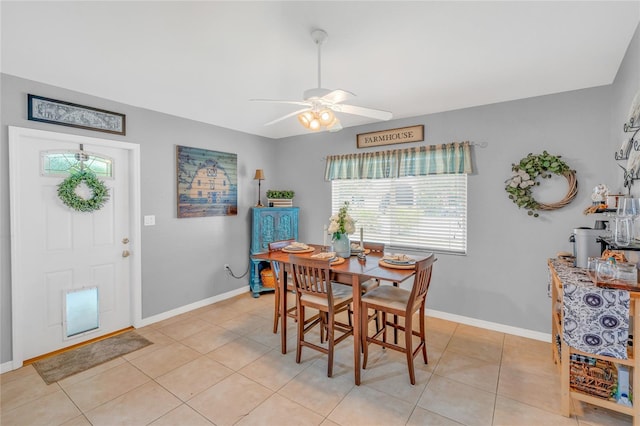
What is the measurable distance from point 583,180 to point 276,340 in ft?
11.3

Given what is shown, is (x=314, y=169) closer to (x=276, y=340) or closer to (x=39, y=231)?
(x=276, y=340)

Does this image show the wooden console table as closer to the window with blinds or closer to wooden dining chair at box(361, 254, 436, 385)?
wooden dining chair at box(361, 254, 436, 385)

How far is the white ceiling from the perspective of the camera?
1758mm

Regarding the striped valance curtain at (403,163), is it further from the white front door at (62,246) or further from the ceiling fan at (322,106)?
the white front door at (62,246)

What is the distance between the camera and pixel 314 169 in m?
4.57

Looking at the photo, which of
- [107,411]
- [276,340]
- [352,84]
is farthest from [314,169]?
[107,411]

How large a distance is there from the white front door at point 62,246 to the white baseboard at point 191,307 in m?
0.14

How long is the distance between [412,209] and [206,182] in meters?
2.83

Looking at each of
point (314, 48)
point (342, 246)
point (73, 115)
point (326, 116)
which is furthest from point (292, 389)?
point (73, 115)

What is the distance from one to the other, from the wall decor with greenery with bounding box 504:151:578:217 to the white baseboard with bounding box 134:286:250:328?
386 cm

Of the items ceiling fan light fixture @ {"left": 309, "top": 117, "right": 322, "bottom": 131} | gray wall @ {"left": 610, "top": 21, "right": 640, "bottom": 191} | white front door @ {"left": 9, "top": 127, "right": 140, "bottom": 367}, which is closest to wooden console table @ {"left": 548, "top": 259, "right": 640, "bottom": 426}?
gray wall @ {"left": 610, "top": 21, "right": 640, "bottom": 191}

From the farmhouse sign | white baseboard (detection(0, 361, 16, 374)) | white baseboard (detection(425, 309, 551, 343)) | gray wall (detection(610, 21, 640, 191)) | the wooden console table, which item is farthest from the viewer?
the farmhouse sign

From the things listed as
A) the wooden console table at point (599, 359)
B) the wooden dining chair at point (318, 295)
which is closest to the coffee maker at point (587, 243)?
the wooden console table at point (599, 359)

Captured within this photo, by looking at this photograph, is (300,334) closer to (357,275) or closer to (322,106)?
(357,275)
